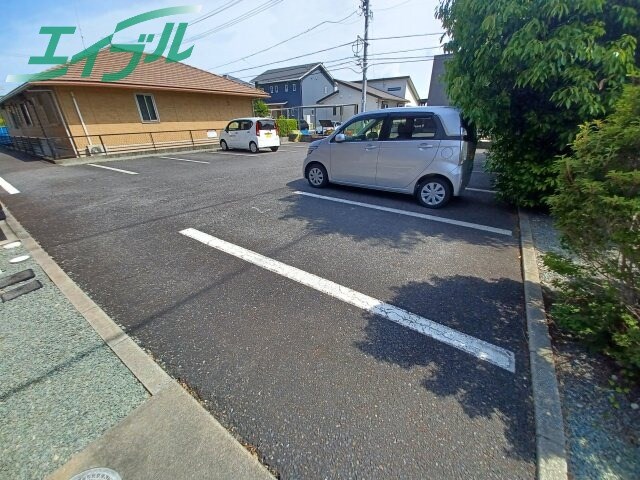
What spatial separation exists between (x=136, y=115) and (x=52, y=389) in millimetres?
16326

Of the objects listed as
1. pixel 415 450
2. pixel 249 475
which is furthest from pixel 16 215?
pixel 415 450

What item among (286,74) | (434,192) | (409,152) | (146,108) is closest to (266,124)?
(146,108)

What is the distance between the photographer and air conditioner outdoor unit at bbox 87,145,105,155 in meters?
12.8

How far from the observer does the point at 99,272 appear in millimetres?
3371

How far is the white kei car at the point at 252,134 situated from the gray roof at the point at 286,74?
2499cm

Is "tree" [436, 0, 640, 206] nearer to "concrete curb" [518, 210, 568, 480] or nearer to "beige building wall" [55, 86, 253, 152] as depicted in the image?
"concrete curb" [518, 210, 568, 480]

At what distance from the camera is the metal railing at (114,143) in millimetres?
12539

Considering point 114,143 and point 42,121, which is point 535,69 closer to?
point 114,143

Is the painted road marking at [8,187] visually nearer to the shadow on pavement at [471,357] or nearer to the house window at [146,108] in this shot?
the house window at [146,108]

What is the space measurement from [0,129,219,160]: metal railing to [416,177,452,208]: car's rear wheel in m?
13.6

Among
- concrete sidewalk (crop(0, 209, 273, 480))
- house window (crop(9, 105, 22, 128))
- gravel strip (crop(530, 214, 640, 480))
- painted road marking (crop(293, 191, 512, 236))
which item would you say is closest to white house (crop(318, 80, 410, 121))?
house window (crop(9, 105, 22, 128))

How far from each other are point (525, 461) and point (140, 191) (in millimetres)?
8195

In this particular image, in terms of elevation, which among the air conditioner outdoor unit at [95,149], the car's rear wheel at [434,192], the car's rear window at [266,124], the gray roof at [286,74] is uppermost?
the gray roof at [286,74]

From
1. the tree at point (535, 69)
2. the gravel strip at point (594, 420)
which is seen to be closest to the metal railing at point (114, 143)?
the tree at point (535, 69)
